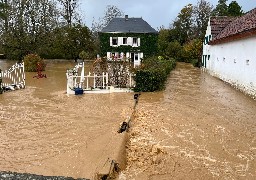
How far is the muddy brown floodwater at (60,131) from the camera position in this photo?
24.6ft

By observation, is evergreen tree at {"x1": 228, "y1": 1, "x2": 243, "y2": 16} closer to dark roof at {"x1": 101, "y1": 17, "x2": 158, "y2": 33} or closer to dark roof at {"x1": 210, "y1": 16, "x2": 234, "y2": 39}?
dark roof at {"x1": 101, "y1": 17, "x2": 158, "y2": 33}

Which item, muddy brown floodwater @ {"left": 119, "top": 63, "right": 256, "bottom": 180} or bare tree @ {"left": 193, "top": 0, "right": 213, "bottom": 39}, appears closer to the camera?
muddy brown floodwater @ {"left": 119, "top": 63, "right": 256, "bottom": 180}

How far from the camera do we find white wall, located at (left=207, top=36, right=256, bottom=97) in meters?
16.6

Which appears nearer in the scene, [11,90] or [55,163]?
[55,163]

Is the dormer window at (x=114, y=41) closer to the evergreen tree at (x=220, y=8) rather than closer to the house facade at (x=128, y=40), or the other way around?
the house facade at (x=128, y=40)

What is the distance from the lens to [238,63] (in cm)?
1956

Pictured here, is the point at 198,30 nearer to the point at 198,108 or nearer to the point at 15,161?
the point at 198,108

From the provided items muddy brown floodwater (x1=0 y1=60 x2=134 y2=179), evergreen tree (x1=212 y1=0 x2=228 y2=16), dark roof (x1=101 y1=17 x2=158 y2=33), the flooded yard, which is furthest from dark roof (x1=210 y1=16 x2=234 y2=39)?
evergreen tree (x1=212 y1=0 x2=228 y2=16)

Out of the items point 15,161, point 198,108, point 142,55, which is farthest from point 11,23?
point 15,161

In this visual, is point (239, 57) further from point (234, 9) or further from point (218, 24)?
point (234, 9)

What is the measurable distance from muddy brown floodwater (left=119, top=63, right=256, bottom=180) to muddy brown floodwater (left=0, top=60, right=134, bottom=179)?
88 centimetres

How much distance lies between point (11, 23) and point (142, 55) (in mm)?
19048

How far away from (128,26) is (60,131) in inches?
1472

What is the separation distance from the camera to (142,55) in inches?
1805
